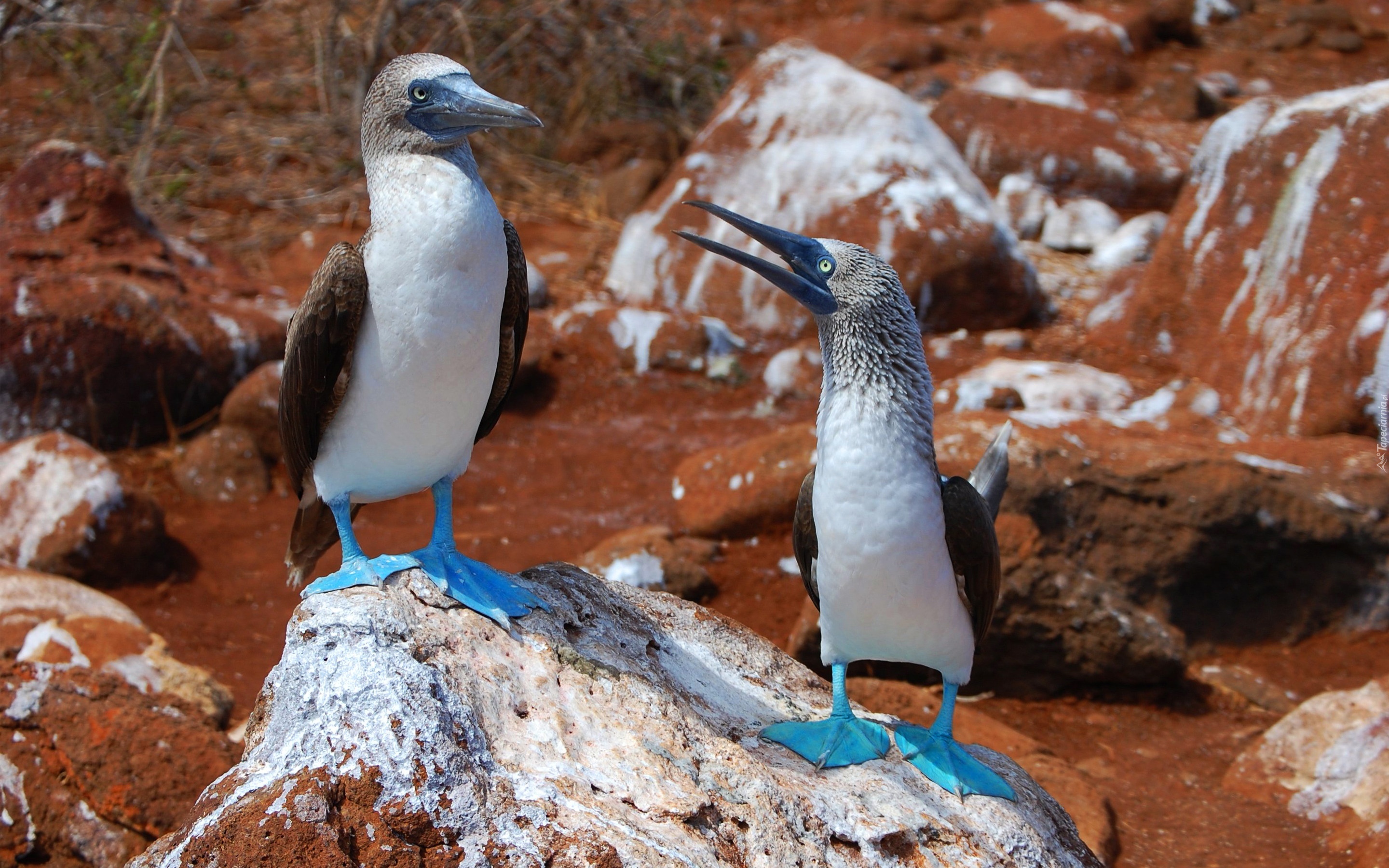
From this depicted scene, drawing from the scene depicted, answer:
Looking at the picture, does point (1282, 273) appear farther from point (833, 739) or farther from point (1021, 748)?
point (833, 739)

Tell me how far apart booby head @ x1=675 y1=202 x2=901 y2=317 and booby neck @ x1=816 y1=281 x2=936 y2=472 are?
0.07 feet

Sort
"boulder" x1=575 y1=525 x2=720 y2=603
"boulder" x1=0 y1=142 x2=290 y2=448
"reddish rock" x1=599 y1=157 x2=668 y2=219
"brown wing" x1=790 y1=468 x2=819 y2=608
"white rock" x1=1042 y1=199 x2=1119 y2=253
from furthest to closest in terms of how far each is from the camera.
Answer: "reddish rock" x1=599 y1=157 x2=668 y2=219 < "white rock" x1=1042 y1=199 x2=1119 y2=253 < "boulder" x1=0 y1=142 x2=290 y2=448 < "boulder" x1=575 y1=525 x2=720 y2=603 < "brown wing" x1=790 y1=468 x2=819 y2=608

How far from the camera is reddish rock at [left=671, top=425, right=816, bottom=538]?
621 centimetres

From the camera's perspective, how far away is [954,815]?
3.04 meters

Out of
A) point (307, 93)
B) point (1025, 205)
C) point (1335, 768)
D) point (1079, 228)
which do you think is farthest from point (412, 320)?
point (307, 93)

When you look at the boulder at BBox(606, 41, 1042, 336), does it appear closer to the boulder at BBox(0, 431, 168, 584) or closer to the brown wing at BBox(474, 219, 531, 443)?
the boulder at BBox(0, 431, 168, 584)

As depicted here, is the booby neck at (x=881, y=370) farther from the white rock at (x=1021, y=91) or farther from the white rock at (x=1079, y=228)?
the white rock at (x=1021, y=91)

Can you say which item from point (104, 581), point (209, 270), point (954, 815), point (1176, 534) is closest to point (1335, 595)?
point (1176, 534)

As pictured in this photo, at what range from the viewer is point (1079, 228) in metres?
10.7

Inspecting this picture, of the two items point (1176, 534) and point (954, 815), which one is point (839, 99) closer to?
point (1176, 534)

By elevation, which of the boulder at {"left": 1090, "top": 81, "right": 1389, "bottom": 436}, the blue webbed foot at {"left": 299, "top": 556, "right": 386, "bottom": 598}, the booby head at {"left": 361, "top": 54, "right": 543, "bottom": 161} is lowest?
the boulder at {"left": 1090, "top": 81, "right": 1389, "bottom": 436}

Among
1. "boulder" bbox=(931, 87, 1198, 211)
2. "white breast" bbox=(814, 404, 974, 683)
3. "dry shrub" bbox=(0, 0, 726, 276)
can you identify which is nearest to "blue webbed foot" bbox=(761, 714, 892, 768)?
"white breast" bbox=(814, 404, 974, 683)

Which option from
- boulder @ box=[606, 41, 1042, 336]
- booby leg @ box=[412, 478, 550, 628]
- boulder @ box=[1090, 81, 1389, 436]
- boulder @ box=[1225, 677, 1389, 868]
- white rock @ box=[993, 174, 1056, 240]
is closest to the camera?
booby leg @ box=[412, 478, 550, 628]

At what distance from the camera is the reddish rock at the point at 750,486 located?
20.4 ft
